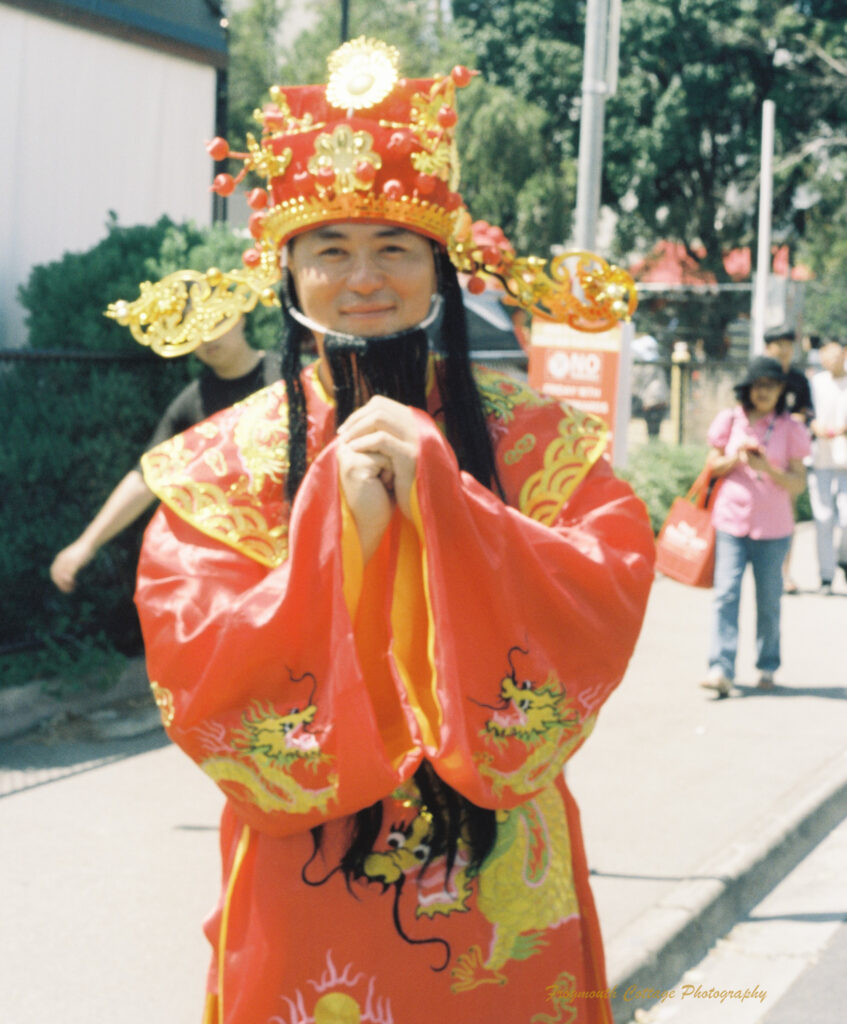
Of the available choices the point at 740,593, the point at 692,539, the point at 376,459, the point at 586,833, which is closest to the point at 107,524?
the point at 586,833

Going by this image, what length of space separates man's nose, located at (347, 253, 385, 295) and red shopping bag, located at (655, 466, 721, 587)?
4698mm

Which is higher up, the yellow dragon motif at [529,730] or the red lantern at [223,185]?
the red lantern at [223,185]

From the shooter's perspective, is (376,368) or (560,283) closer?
(376,368)

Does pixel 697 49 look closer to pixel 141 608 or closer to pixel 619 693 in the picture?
pixel 619 693

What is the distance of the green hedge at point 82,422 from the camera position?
17.9 feet

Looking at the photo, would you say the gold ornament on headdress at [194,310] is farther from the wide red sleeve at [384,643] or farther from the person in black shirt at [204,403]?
the person in black shirt at [204,403]

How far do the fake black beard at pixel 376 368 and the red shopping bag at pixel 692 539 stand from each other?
462 centimetres

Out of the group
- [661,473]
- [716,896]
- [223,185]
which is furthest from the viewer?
[661,473]

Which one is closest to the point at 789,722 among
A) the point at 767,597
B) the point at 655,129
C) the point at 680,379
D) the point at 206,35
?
the point at 767,597

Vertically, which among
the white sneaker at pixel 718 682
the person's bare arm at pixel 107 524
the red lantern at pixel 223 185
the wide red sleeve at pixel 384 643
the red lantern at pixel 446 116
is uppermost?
the red lantern at pixel 446 116

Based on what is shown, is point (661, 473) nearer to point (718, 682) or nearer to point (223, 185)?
point (718, 682)

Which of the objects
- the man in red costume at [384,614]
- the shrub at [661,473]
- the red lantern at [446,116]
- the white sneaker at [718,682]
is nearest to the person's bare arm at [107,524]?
the man in red costume at [384,614]

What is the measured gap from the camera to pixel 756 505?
6.38 m

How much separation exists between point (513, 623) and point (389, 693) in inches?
8.6
